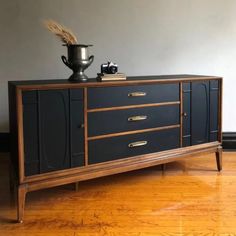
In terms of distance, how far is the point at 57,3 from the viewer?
3.09 m

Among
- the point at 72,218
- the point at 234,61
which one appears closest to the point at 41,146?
the point at 72,218

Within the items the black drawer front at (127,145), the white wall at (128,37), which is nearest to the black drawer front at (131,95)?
the black drawer front at (127,145)

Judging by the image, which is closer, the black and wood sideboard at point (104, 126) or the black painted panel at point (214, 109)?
the black and wood sideboard at point (104, 126)

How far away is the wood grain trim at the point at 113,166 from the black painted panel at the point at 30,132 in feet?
0.21

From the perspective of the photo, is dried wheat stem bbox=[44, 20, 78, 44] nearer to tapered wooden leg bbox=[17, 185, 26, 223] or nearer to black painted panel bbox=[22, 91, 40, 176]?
black painted panel bbox=[22, 91, 40, 176]

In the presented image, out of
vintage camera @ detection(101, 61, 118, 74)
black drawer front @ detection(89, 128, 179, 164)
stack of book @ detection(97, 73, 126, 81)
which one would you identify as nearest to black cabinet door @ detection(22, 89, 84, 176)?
black drawer front @ detection(89, 128, 179, 164)

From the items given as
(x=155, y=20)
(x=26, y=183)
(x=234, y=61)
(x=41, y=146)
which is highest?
(x=155, y=20)

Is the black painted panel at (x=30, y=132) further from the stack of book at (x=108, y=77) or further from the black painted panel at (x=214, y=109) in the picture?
the black painted panel at (x=214, y=109)

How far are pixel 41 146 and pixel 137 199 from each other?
664 mm

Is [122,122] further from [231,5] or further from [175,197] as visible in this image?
[231,5]

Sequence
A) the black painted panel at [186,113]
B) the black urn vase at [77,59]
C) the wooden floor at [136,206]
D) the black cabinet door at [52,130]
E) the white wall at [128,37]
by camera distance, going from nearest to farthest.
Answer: the wooden floor at [136,206], the black cabinet door at [52,130], the black urn vase at [77,59], the black painted panel at [186,113], the white wall at [128,37]

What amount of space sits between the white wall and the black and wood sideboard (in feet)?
2.00

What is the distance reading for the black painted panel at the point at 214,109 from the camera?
9.09 ft

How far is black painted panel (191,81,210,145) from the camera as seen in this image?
8.84 ft
